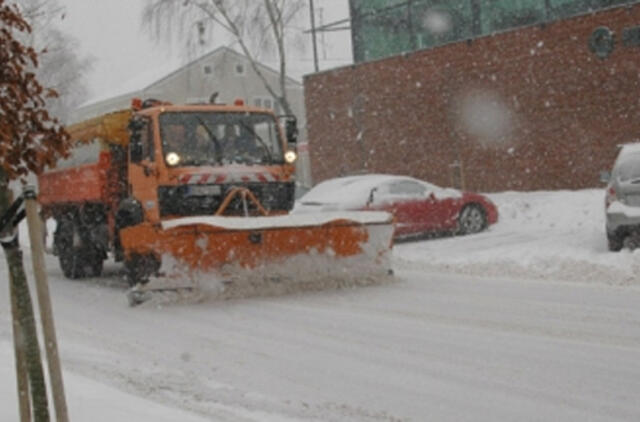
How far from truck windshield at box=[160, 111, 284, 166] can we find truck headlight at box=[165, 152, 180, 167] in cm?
1

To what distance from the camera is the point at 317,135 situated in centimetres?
2947

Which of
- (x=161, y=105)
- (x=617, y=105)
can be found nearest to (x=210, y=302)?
(x=161, y=105)

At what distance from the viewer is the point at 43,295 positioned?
13.5 ft

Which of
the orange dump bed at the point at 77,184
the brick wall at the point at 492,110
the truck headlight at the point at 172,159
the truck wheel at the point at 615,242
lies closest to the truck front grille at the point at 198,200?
the truck headlight at the point at 172,159

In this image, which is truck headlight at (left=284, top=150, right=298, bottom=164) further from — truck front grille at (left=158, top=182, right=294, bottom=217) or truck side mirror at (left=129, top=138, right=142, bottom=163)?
truck side mirror at (left=129, top=138, right=142, bottom=163)

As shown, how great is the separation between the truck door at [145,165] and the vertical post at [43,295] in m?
7.18

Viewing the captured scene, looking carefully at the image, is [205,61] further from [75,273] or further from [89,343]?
[89,343]

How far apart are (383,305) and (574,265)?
11.8 ft

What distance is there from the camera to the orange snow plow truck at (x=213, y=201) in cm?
1044

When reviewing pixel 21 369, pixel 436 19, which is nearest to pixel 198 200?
pixel 21 369

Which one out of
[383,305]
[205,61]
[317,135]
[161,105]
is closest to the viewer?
[383,305]

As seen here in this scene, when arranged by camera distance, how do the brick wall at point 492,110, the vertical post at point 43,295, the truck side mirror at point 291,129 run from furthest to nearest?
the brick wall at point 492,110 < the truck side mirror at point 291,129 < the vertical post at point 43,295

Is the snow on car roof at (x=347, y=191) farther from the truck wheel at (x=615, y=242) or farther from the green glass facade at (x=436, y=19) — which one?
the green glass facade at (x=436, y=19)

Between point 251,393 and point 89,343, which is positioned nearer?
point 251,393
